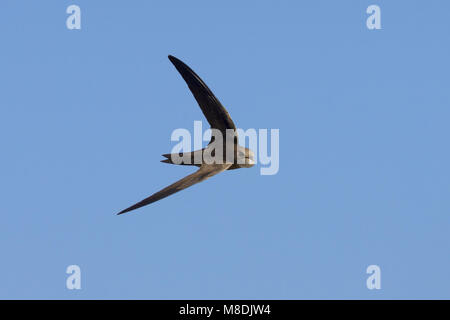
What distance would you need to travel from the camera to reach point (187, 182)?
17891 mm

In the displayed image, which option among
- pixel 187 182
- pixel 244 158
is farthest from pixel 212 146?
pixel 187 182

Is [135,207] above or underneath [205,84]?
underneath

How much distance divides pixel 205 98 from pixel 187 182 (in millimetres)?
2460

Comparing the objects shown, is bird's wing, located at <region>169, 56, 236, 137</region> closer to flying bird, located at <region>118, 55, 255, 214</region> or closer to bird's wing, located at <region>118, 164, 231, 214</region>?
flying bird, located at <region>118, 55, 255, 214</region>

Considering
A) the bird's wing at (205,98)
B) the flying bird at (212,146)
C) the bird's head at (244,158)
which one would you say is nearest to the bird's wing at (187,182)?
the flying bird at (212,146)

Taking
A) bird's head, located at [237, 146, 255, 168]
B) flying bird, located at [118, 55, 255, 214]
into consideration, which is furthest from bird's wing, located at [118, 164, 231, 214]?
bird's head, located at [237, 146, 255, 168]

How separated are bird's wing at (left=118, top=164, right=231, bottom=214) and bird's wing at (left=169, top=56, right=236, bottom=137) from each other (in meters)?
1.17
